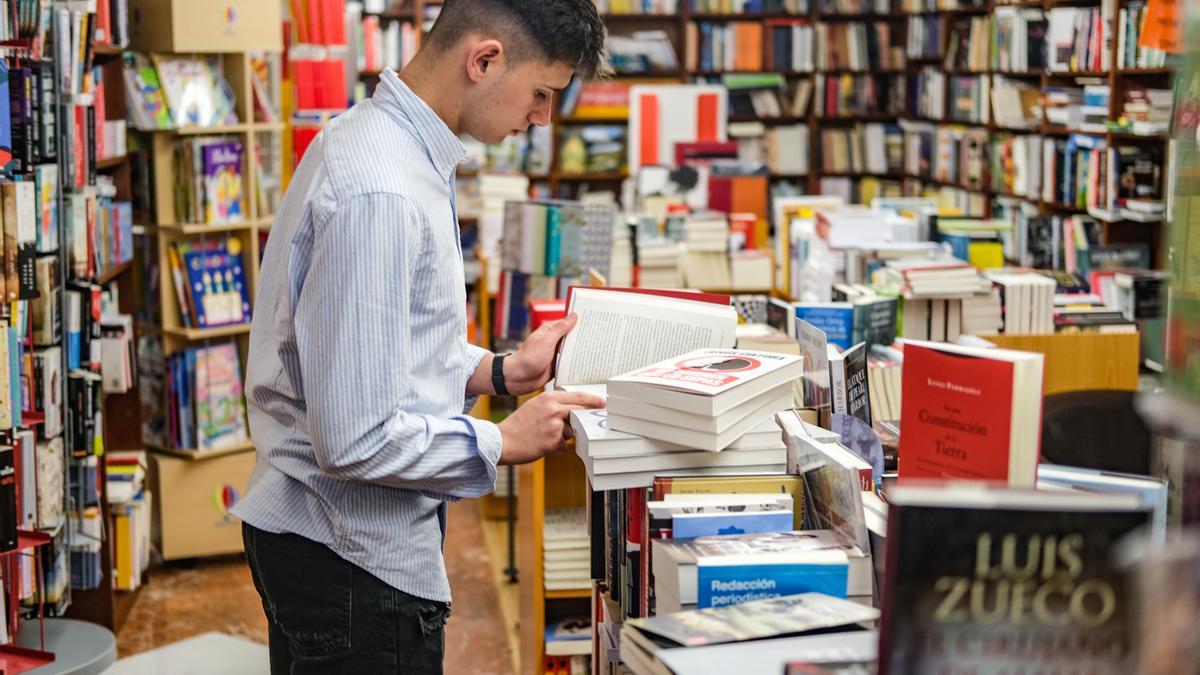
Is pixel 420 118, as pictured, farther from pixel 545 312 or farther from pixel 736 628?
pixel 545 312

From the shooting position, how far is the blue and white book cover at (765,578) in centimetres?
147

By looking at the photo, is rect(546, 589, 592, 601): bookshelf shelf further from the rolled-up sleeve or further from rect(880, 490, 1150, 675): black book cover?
rect(880, 490, 1150, 675): black book cover

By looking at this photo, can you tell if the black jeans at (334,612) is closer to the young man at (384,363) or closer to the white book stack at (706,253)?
the young man at (384,363)

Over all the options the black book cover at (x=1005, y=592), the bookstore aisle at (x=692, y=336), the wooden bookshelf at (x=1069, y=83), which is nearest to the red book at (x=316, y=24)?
Answer: the bookstore aisle at (x=692, y=336)

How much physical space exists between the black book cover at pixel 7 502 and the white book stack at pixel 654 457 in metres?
1.61

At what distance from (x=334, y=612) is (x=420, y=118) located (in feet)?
2.16

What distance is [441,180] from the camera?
5.69ft

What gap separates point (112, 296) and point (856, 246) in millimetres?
2522

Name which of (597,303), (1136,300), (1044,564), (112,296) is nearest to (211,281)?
(112,296)

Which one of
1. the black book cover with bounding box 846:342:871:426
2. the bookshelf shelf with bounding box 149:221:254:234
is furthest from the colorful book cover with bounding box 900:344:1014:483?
the bookshelf shelf with bounding box 149:221:254:234

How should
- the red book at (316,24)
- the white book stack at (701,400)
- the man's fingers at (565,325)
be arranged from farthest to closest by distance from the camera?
the red book at (316,24) < the man's fingers at (565,325) < the white book stack at (701,400)

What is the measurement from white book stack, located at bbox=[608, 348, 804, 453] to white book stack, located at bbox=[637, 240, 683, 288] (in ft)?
11.4

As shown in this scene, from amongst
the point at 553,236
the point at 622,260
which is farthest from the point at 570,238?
the point at 622,260

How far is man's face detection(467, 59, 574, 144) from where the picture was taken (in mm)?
1760
